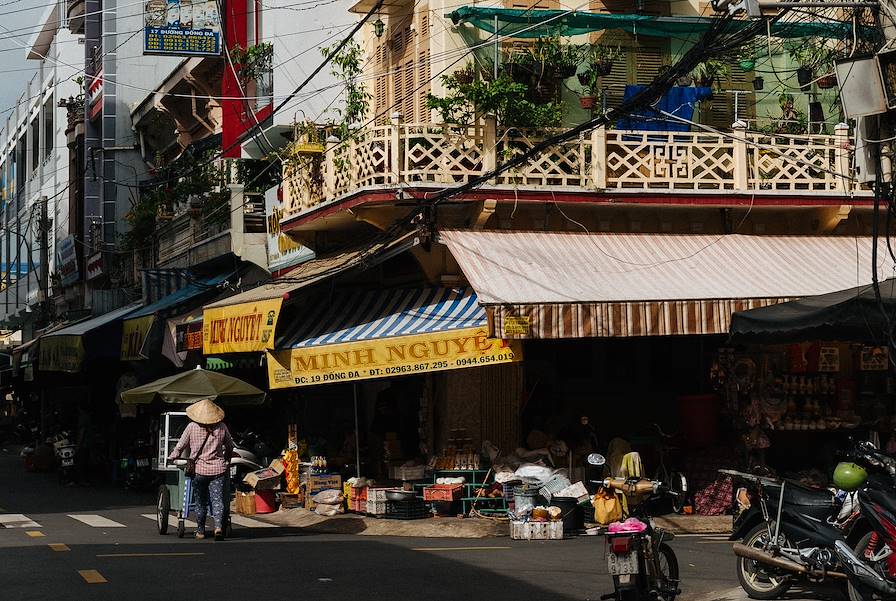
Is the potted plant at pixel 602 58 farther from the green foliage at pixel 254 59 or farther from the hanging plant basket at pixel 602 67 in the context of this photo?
the green foliage at pixel 254 59

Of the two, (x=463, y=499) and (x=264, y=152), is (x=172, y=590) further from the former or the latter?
(x=264, y=152)

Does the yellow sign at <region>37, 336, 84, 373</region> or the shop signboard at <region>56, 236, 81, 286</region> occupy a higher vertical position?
the shop signboard at <region>56, 236, 81, 286</region>

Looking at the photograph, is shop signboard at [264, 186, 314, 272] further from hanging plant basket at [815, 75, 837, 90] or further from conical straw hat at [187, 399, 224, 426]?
hanging plant basket at [815, 75, 837, 90]

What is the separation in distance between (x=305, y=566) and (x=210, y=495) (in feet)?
11.2

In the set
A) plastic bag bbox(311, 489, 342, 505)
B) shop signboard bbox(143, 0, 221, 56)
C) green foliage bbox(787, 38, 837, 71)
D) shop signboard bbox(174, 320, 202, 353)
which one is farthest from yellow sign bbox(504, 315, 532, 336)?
shop signboard bbox(143, 0, 221, 56)

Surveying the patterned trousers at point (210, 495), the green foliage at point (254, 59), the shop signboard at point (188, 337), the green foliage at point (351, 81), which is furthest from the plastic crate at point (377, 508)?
the green foliage at point (254, 59)

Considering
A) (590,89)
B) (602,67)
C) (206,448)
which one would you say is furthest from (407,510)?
(602,67)

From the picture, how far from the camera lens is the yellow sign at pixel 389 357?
16.7 meters

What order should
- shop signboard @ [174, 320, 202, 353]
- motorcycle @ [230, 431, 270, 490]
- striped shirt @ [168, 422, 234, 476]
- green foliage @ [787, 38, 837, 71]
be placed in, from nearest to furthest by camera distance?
striped shirt @ [168, 422, 234, 476], green foliage @ [787, 38, 837, 71], motorcycle @ [230, 431, 270, 490], shop signboard @ [174, 320, 202, 353]

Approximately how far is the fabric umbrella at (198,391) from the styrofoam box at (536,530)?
5.99 meters

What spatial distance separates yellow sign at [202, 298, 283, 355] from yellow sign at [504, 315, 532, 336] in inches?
166

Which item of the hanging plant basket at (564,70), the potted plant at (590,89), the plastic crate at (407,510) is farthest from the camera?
the potted plant at (590,89)

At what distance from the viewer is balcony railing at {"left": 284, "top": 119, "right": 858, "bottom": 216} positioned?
1816cm

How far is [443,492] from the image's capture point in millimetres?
17812
